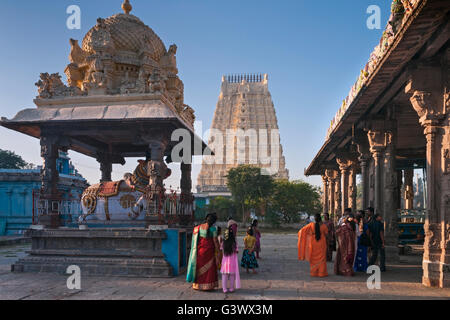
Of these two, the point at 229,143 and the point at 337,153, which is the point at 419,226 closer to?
the point at 337,153

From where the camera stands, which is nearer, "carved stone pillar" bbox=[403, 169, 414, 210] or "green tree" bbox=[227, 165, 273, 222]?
"carved stone pillar" bbox=[403, 169, 414, 210]

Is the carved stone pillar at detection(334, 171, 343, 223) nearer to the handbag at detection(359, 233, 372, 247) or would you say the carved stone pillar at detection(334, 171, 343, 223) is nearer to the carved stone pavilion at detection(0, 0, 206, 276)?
the handbag at detection(359, 233, 372, 247)

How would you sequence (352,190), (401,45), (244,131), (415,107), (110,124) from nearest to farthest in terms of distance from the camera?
(401,45) → (415,107) → (110,124) → (352,190) → (244,131)

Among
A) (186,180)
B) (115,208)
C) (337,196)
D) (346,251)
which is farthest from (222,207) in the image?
(346,251)

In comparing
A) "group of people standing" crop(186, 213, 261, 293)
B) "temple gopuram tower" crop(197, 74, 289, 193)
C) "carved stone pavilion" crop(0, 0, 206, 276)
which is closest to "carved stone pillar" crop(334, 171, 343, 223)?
"carved stone pavilion" crop(0, 0, 206, 276)

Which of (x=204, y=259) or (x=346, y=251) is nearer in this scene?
(x=204, y=259)

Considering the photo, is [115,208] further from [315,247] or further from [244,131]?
[244,131]

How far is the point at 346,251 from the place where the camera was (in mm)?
9648

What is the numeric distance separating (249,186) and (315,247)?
3357cm

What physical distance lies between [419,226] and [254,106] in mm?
68040

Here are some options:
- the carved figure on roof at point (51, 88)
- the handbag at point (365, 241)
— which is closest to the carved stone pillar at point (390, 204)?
the handbag at point (365, 241)

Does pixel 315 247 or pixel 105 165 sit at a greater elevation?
pixel 105 165

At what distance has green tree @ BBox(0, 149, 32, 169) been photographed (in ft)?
155

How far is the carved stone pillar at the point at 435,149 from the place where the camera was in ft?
25.2
